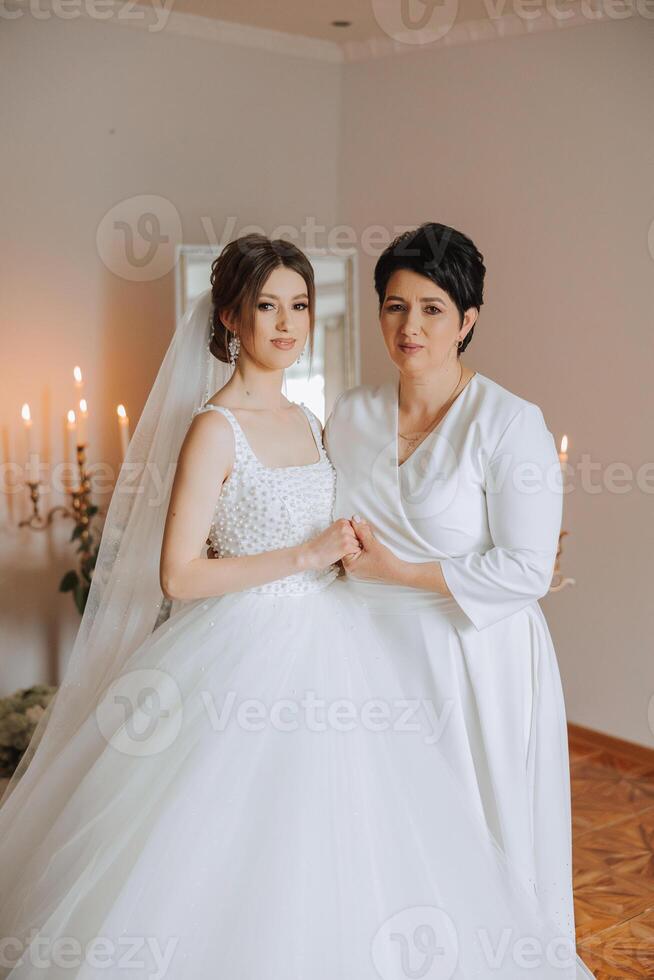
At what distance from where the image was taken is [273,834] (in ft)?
6.58

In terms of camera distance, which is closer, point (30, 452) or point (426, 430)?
point (426, 430)

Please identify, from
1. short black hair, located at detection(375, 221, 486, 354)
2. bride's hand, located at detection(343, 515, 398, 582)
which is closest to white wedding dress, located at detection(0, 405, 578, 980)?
bride's hand, located at detection(343, 515, 398, 582)

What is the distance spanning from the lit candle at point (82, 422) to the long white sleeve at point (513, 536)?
2047mm

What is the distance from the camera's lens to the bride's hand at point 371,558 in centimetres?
222

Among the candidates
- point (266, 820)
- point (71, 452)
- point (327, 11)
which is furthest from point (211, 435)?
point (327, 11)

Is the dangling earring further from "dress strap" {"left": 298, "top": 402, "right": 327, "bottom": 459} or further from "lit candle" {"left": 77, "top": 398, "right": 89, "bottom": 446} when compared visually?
"lit candle" {"left": 77, "top": 398, "right": 89, "bottom": 446}

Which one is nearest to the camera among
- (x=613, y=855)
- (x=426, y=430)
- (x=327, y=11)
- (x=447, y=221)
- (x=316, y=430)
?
(x=426, y=430)

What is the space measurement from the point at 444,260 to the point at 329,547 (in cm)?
64

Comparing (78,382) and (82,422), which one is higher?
(78,382)

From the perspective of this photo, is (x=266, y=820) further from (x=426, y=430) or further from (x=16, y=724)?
(x=16, y=724)

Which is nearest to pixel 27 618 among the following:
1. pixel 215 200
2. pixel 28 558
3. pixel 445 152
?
pixel 28 558

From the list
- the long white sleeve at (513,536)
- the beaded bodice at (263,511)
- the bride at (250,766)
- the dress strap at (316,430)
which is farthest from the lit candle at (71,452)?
the long white sleeve at (513,536)

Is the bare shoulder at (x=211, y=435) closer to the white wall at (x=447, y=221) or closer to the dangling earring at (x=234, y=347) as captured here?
the dangling earring at (x=234, y=347)

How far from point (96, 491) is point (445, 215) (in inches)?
72.2
